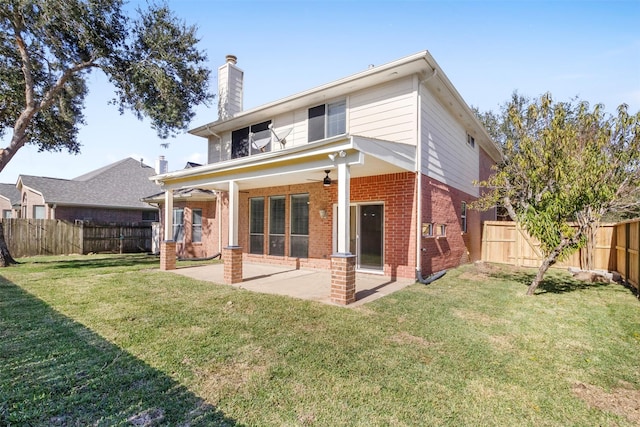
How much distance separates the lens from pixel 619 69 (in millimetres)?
10414

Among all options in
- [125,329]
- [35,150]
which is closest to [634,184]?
[125,329]

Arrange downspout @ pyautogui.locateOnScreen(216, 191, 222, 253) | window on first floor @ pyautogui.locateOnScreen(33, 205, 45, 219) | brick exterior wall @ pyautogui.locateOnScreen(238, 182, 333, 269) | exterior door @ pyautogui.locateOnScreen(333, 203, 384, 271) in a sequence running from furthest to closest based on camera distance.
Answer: window on first floor @ pyautogui.locateOnScreen(33, 205, 45, 219)
downspout @ pyautogui.locateOnScreen(216, 191, 222, 253)
brick exterior wall @ pyautogui.locateOnScreen(238, 182, 333, 269)
exterior door @ pyautogui.locateOnScreen(333, 203, 384, 271)

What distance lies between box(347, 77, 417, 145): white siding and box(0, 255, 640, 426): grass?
14.1 feet

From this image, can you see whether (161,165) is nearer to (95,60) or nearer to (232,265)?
(95,60)

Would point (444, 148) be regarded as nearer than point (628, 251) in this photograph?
No

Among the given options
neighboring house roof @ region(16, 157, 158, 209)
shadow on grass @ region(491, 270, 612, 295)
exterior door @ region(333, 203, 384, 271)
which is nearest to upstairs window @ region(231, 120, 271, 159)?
exterior door @ region(333, 203, 384, 271)

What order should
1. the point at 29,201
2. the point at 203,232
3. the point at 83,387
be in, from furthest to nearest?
the point at 29,201, the point at 203,232, the point at 83,387

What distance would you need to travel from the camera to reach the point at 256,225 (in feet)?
38.8

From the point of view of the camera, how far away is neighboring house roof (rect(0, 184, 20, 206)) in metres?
24.2

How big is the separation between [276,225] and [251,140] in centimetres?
332

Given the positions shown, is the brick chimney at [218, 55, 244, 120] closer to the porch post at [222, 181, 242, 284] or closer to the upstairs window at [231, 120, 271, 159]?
the upstairs window at [231, 120, 271, 159]

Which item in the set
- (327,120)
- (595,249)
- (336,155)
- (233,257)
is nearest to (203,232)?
(233,257)

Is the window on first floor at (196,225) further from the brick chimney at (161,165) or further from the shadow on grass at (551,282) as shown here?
the shadow on grass at (551,282)

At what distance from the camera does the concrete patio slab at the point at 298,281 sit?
6.66 m
